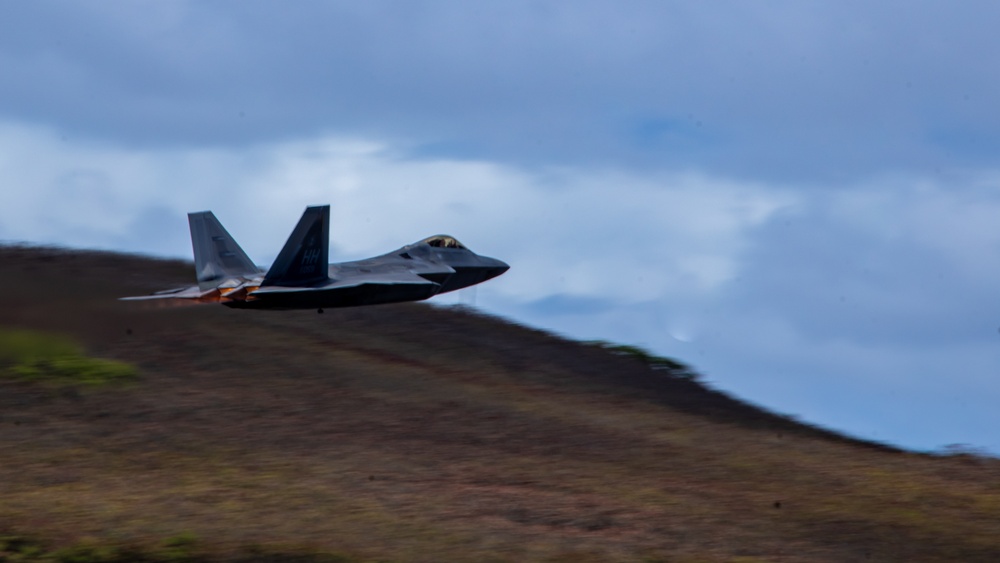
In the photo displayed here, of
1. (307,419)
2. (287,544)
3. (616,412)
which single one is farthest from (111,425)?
(616,412)

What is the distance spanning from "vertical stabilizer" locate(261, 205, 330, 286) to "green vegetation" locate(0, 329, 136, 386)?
4.17m

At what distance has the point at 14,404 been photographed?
739 inches

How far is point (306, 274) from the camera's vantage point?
24219 mm

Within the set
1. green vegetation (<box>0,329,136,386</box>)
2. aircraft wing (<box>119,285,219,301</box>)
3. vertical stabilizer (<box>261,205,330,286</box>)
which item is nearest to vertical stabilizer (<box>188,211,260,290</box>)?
aircraft wing (<box>119,285,219,301</box>)

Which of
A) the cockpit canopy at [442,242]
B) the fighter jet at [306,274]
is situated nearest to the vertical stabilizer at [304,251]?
the fighter jet at [306,274]

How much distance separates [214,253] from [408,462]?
10.1 m

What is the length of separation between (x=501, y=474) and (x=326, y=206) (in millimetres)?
9420

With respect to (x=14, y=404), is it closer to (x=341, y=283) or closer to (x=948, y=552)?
(x=341, y=283)

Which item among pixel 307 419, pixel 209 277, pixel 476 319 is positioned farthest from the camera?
pixel 476 319

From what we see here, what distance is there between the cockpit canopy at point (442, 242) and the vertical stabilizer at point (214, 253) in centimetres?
540

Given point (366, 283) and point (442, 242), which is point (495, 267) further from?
point (366, 283)

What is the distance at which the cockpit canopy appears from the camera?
28.9 m

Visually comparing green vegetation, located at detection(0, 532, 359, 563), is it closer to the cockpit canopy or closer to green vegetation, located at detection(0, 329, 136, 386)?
green vegetation, located at detection(0, 329, 136, 386)

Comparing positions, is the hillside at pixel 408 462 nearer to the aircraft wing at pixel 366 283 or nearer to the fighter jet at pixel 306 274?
the fighter jet at pixel 306 274
